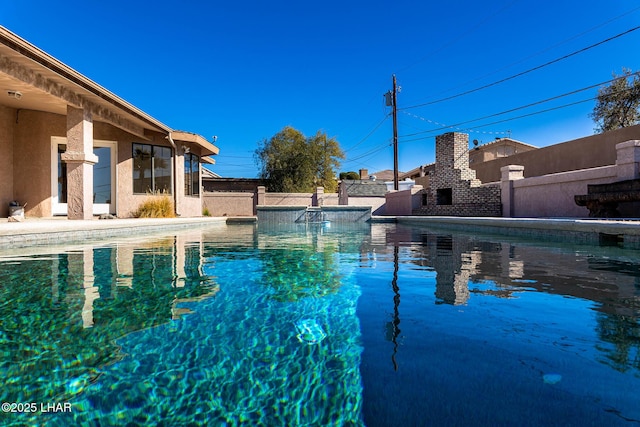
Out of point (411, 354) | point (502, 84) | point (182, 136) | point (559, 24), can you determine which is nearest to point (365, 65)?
point (502, 84)

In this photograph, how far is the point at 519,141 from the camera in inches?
1125

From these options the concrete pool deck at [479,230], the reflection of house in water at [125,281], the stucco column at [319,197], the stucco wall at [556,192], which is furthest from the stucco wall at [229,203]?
the reflection of house in water at [125,281]

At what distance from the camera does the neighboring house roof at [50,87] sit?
21.9 ft

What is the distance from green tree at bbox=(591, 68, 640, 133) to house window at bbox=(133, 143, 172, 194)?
23.5 meters

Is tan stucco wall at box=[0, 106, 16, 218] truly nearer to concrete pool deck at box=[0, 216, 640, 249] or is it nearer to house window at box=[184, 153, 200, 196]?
concrete pool deck at box=[0, 216, 640, 249]

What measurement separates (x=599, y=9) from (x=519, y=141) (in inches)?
584

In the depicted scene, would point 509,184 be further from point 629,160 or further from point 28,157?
point 28,157

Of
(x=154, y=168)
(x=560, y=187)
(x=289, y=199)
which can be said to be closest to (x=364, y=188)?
(x=289, y=199)

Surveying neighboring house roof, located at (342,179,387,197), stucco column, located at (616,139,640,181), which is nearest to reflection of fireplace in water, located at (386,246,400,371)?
stucco column, located at (616,139,640,181)

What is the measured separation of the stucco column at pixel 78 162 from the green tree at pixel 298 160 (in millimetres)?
18451

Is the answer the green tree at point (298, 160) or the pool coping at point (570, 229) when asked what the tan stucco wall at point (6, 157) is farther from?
the green tree at point (298, 160)

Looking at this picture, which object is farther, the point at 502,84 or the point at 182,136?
the point at 502,84

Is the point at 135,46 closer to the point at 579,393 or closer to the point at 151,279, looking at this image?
the point at 151,279

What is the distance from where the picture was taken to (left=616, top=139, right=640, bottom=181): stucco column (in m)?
8.11
